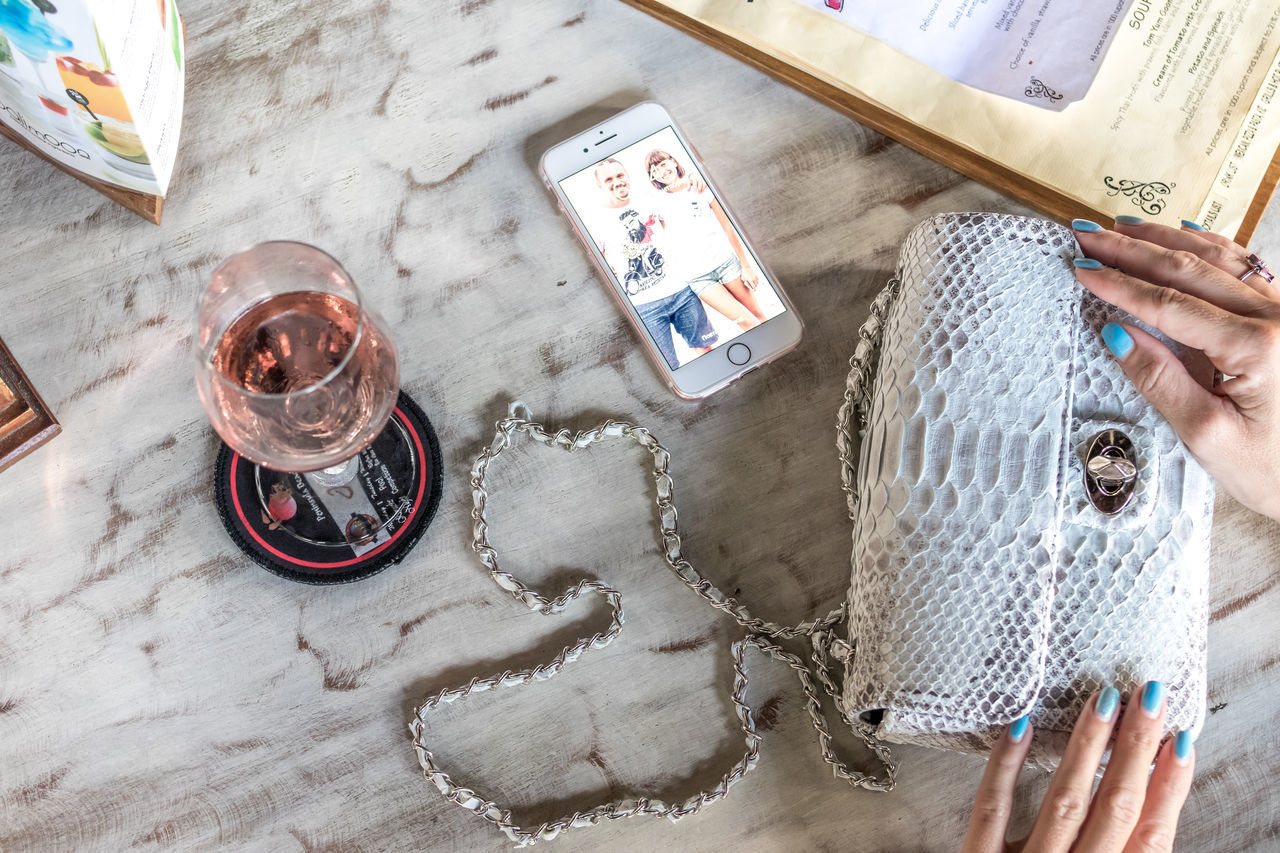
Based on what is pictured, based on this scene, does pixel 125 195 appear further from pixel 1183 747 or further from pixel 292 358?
pixel 1183 747

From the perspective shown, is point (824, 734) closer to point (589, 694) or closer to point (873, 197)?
point (589, 694)

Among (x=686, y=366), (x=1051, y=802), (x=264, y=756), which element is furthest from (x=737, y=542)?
(x=264, y=756)

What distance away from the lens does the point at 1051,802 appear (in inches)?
21.5

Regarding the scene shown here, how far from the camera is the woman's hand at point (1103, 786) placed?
519 millimetres

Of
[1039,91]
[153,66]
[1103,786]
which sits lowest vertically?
[1103,786]

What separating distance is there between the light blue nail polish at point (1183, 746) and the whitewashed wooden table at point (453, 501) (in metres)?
0.14

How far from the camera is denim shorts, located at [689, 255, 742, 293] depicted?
0.67 m

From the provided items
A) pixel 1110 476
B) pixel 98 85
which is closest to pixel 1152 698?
pixel 1110 476

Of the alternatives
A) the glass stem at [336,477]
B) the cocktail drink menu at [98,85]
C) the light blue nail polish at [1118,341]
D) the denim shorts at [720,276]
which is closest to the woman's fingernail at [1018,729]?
the light blue nail polish at [1118,341]

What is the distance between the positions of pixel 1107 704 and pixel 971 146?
0.41 m

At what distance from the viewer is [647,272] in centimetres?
67

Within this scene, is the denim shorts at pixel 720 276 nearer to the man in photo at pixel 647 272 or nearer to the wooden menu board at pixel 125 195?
the man in photo at pixel 647 272

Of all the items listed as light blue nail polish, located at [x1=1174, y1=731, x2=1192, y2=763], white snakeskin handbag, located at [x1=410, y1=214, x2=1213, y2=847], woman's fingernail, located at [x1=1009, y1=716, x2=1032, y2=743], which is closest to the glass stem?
white snakeskin handbag, located at [x1=410, y1=214, x2=1213, y2=847]

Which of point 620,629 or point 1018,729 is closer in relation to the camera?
point 1018,729
